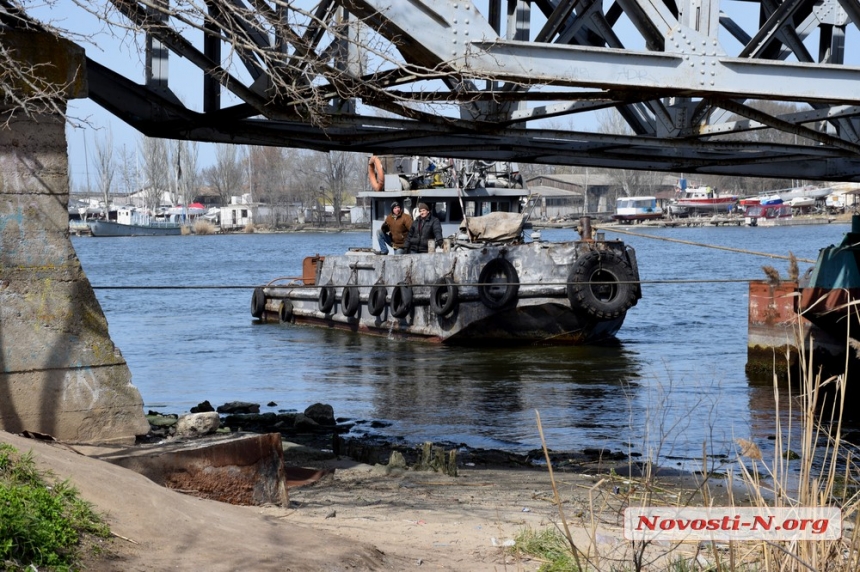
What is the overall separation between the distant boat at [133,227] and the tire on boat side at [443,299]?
275ft

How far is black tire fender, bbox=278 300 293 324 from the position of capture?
25.8 meters

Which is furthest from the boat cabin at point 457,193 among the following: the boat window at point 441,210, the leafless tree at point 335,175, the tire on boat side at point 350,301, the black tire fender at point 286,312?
the leafless tree at point 335,175

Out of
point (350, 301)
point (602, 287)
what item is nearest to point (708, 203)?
point (350, 301)

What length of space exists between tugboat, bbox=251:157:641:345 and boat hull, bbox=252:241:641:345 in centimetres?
2

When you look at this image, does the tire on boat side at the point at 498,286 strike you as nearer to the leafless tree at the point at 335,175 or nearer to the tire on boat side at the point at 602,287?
the tire on boat side at the point at 602,287

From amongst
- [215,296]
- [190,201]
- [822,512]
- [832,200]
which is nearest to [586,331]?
[822,512]

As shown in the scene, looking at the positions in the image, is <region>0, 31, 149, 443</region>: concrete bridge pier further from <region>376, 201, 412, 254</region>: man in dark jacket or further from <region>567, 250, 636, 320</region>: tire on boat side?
<region>376, 201, 412, 254</region>: man in dark jacket

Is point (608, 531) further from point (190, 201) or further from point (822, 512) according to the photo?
point (190, 201)

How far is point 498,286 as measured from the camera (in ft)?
59.5

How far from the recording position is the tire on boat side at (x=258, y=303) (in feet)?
87.7

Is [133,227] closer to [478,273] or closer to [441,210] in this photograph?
[441,210]

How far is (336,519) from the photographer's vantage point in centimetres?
586

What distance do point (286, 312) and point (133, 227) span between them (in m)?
78.3

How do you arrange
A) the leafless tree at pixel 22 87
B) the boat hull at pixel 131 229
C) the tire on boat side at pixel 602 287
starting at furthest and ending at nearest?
the boat hull at pixel 131 229 → the tire on boat side at pixel 602 287 → the leafless tree at pixel 22 87
